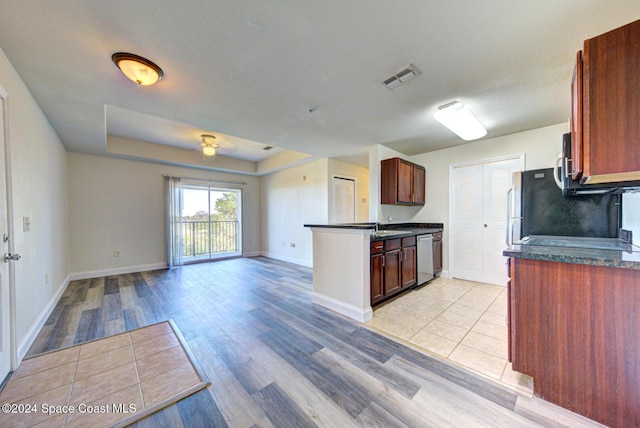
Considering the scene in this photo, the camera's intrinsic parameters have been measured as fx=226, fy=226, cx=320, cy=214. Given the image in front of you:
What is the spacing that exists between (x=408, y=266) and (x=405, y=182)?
4.73 ft

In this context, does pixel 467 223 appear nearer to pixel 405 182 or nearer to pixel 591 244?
pixel 405 182

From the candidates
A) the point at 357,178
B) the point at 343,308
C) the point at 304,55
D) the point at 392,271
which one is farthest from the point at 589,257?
the point at 357,178

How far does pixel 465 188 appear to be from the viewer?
397 centimetres

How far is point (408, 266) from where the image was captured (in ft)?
10.8

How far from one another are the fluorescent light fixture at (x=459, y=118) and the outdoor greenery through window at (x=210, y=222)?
5.35m

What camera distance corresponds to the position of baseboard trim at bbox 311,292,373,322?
8.16 feet

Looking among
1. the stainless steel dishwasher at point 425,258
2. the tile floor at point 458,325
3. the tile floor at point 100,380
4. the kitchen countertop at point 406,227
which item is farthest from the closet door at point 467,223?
the tile floor at point 100,380

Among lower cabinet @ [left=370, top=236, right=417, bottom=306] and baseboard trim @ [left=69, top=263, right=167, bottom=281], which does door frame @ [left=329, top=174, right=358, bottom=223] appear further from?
baseboard trim @ [left=69, top=263, right=167, bottom=281]

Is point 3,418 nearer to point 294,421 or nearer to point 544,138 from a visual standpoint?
point 294,421

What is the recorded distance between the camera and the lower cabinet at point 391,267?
107 inches

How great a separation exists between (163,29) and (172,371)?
2405 millimetres

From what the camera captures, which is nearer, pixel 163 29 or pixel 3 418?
pixel 3 418

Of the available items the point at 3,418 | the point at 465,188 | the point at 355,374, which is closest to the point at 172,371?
the point at 3,418

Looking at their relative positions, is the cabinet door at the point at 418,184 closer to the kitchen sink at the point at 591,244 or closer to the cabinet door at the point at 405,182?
the cabinet door at the point at 405,182
